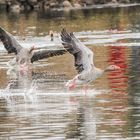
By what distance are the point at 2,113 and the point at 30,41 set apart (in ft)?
79.1

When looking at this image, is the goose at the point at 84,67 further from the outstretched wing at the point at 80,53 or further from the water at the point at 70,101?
the water at the point at 70,101

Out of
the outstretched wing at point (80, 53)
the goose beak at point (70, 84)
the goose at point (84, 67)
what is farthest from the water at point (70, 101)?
the outstretched wing at point (80, 53)

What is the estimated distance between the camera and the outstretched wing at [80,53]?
74.7 feet

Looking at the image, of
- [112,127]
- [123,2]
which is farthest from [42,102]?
[123,2]

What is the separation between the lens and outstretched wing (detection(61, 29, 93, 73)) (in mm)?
22781

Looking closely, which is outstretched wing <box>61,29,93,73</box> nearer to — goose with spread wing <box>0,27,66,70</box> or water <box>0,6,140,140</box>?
water <box>0,6,140,140</box>

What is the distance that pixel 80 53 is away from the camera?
75.6ft

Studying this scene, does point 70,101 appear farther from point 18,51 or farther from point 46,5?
point 46,5

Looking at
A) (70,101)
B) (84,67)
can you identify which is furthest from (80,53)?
(70,101)

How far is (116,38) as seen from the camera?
1709 inches

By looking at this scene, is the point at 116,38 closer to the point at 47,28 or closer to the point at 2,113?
the point at 47,28

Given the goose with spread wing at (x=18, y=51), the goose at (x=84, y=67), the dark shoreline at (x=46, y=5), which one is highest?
the goose at (x=84, y=67)

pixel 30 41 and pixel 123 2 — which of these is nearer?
pixel 30 41

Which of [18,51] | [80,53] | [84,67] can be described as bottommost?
[18,51]
